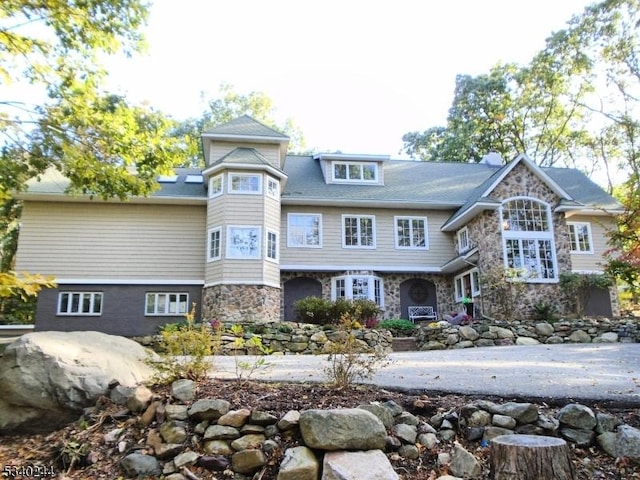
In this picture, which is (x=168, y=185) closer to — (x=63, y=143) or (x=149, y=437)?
(x=63, y=143)

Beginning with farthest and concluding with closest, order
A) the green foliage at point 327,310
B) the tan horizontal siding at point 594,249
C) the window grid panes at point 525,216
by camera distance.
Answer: the tan horizontal siding at point 594,249
the window grid panes at point 525,216
the green foliage at point 327,310

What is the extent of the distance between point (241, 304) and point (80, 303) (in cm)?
559

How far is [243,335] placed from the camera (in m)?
12.5

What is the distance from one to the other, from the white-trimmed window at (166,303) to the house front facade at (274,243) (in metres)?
0.05

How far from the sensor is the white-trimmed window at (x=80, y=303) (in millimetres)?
15875

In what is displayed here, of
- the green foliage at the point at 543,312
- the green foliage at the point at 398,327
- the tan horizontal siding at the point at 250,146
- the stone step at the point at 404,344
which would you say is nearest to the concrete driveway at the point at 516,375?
the stone step at the point at 404,344

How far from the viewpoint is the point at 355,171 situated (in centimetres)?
1950

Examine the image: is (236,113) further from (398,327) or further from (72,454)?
(72,454)

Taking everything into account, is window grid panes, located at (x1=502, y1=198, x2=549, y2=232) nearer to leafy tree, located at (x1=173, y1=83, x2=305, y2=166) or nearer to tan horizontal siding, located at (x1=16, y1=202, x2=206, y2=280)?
tan horizontal siding, located at (x1=16, y1=202, x2=206, y2=280)

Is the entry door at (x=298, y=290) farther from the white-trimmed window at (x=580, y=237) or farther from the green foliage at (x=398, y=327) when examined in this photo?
the white-trimmed window at (x=580, y=237)

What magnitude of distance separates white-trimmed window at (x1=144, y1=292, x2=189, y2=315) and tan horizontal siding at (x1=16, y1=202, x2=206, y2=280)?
591 millimetres

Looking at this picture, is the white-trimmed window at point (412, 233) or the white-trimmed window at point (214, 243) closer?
the white-trimmed window at point (214, 243)

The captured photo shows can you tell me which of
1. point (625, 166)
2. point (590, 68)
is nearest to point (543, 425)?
point (590, 68)

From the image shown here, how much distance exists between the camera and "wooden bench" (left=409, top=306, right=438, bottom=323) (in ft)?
58.5
